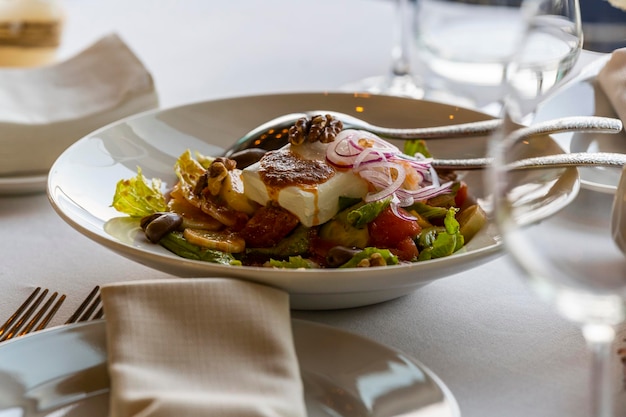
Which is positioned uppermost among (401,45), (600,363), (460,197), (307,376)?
(600,363)

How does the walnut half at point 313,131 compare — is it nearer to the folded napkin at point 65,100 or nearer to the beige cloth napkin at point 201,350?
the beige cloth napkin at point 201,350

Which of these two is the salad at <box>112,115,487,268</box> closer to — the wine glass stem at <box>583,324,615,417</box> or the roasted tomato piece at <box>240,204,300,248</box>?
the roasted tomato piece at <box>240,204,300,248</box>

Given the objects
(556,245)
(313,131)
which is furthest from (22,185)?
(556,245)

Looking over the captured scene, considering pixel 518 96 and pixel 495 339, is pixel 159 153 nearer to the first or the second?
pixel 495 339

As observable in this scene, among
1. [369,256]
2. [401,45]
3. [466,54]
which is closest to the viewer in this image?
[369,256]

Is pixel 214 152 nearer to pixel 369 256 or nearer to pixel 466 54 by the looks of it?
pixel 369 256

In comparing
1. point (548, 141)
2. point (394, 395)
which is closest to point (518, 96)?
point (394, 395)

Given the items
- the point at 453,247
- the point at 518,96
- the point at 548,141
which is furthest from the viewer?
the point at 548,141
